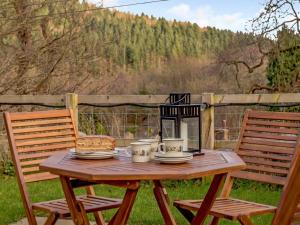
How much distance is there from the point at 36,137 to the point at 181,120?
128cm

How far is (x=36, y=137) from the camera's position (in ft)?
12.3

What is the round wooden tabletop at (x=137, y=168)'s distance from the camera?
2.44 m

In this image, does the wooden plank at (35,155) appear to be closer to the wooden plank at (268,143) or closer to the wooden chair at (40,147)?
the wooden chair at (40,147)

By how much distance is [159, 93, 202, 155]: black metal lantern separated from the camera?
291 cm

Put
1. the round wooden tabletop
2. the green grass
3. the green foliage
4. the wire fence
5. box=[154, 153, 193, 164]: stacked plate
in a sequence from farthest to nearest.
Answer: the green foliage
the wire fence
the green grass
box=[154, 153, 193, 164]: stacked plate
the round wooden tabletop

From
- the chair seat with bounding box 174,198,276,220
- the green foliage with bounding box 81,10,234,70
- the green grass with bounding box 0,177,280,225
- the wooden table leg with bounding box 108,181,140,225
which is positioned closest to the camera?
the wooden table leg with bounding box 108,181,140,225

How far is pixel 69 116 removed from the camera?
3.96m

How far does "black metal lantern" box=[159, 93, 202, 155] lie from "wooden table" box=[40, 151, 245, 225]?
13cm

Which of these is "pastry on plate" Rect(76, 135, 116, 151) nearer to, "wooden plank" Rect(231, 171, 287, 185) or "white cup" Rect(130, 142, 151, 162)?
"white cup" Rect(130, 142, 151, 162)

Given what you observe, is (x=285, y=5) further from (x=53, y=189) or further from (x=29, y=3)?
(x=53, y=189)

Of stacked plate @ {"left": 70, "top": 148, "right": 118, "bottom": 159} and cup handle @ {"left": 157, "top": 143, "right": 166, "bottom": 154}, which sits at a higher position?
cup handle @ {"left": 157, "top": 143, "right": 166, "bottom": 154}

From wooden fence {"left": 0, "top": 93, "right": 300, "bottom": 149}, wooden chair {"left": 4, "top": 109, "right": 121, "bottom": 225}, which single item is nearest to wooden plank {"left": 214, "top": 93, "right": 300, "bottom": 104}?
wooden fence {"left": 0, "top": 93, "right": 300, "bottom": 149}

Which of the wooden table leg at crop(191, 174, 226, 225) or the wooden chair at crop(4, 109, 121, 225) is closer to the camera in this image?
the wooden table leg at crop(191, 174, 226, 225)

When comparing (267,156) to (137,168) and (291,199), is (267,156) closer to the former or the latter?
(137,168)
